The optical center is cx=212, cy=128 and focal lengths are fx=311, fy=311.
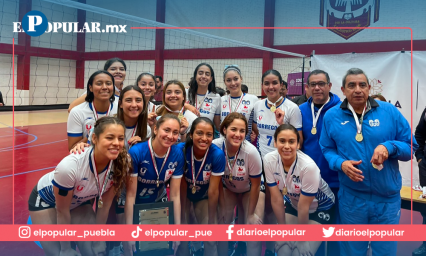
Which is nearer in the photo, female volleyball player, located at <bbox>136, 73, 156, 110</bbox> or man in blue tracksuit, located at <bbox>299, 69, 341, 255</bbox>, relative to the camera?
man in blue tracksuit, located at <bbox>299, 69, 341, 255</bbox>

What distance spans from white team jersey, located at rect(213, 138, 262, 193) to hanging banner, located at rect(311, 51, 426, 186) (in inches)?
134

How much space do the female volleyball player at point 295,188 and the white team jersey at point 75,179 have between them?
144 centimetres

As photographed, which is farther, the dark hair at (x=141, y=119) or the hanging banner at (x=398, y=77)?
the hanging banner at (x=398, y=77)

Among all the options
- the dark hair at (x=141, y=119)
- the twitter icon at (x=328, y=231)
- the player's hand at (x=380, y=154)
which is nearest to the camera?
the player's hand at (x=380, y=154)

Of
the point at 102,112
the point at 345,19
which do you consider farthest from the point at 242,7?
the point at 102,112

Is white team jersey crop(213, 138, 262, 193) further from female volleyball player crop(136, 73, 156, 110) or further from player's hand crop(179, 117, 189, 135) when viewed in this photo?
female volleyball player crop(136, 73, 156, 110)

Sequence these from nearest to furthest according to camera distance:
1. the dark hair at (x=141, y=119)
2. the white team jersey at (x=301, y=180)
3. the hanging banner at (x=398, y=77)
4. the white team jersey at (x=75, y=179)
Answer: the white team jersey at (x=75, y=179)
the white team jersey at (x=301, y=180)
the dark hair at (x=141, y=119)
the hanging banner at (x=398, y=77)

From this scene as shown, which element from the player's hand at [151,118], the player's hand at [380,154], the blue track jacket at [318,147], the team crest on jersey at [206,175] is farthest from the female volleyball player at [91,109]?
the player's hand at [380,154]

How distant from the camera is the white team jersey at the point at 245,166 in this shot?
117 inches

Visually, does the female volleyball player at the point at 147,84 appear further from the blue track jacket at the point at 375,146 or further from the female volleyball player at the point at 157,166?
the blue track jacket at the point at 375,146

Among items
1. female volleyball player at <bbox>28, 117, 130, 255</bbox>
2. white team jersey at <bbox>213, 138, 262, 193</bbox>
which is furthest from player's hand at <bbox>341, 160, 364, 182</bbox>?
female volleyball player at <bbox>28, 117, 130, 255</bbox>

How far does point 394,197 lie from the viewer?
2459mm

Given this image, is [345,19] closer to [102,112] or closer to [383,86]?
[383,86]

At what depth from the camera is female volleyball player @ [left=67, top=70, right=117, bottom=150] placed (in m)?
2.84
